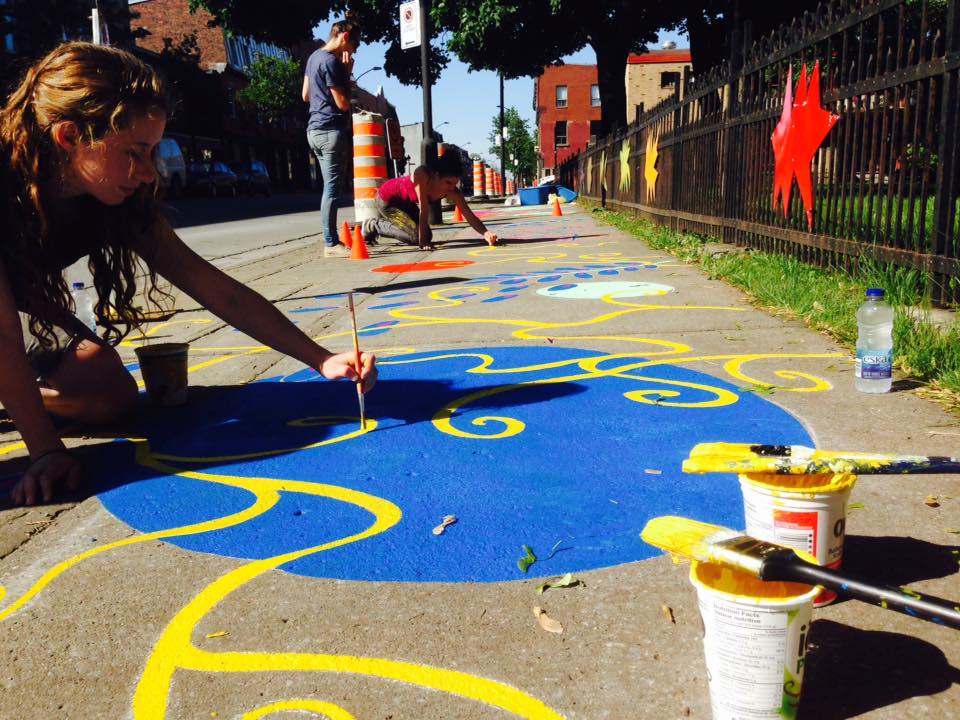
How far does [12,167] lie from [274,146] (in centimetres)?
6853

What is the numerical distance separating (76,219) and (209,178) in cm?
3850

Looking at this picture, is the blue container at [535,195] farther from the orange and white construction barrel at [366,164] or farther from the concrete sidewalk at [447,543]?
the concrete sidewalk at [447,543]

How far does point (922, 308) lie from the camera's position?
4.13 m

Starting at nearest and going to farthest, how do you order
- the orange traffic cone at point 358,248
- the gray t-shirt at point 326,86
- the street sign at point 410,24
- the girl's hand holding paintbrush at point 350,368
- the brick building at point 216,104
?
the girl's hand holding paintbrush at point 350,368
the gray t-shirt at point 326,86
the orange traffic cone at point 358,248
the street sign at point 410,24
the brick building at point 216,104

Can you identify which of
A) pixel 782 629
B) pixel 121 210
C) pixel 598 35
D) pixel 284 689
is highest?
pixel 598 35

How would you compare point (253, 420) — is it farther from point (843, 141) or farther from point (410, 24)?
point (410, 24)

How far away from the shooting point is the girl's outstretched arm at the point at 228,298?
9.73 ft

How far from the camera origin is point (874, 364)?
3.23 m

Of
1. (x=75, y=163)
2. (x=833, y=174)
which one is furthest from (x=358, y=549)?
(x=833, y=174)

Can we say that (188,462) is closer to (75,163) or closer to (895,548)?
(75,163)

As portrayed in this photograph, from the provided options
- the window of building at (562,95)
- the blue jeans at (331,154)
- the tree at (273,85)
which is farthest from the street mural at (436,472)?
the window of building at (562,95)

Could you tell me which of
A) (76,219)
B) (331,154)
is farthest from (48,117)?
(331,154)

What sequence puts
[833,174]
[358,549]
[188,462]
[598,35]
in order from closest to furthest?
[358,549] < [188,462] < [833,174] < [598,35]

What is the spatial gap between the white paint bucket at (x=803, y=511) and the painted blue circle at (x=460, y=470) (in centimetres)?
39
